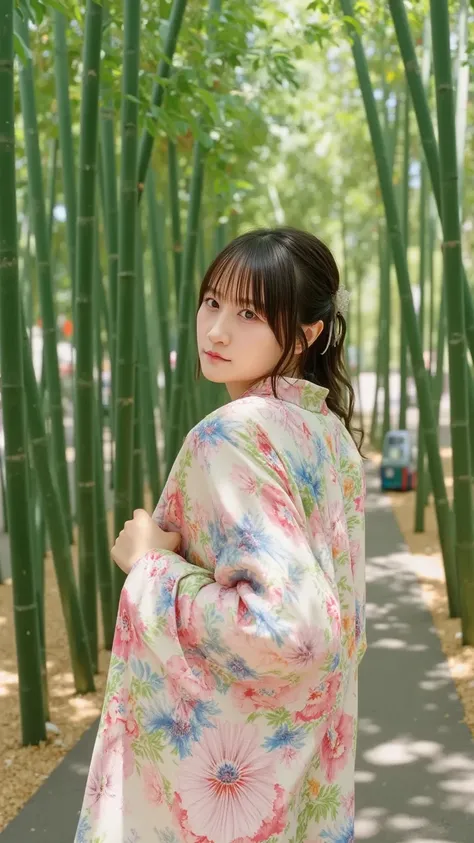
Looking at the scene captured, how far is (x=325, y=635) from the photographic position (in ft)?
3.84

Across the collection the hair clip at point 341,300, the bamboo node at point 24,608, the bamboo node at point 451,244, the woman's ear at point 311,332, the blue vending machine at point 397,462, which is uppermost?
the bamboo node at point 451,244

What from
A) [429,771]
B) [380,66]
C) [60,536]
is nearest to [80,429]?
[60,536]

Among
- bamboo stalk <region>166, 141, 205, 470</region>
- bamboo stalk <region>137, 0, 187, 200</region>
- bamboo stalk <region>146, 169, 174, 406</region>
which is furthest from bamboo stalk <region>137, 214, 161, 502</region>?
bamboo stalk <region>137, 0, 187, 200</region>

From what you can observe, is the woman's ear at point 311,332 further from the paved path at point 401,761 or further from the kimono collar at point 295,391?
the paved path at point 401,761

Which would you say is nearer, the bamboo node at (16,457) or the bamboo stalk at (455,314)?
the bamboo node at (16,457)

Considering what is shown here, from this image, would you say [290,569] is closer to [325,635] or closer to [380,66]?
[325,635]

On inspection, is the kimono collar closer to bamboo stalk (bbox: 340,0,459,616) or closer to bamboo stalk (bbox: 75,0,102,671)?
bamboo stalk (bbox: 75,0,102,671)

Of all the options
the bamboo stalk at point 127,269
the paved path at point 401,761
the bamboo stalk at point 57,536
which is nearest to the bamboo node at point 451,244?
the bamboo stalk at point 127,269

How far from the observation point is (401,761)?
2814 mm

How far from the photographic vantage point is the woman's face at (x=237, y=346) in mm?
1320

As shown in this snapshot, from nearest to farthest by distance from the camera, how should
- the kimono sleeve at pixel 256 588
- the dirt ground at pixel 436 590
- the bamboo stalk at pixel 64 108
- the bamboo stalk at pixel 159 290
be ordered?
the kimono sleeve at pixel 256 588, the dirt ground at pixel 436 590, the bamboo stalk at pixel 64 108, the bamboo stalk at pixel 159 290

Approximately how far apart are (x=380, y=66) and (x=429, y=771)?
19.8 feet

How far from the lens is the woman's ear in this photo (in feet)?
4.49

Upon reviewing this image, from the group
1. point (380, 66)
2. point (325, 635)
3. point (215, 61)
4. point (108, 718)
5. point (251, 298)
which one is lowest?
point (108, 718)
